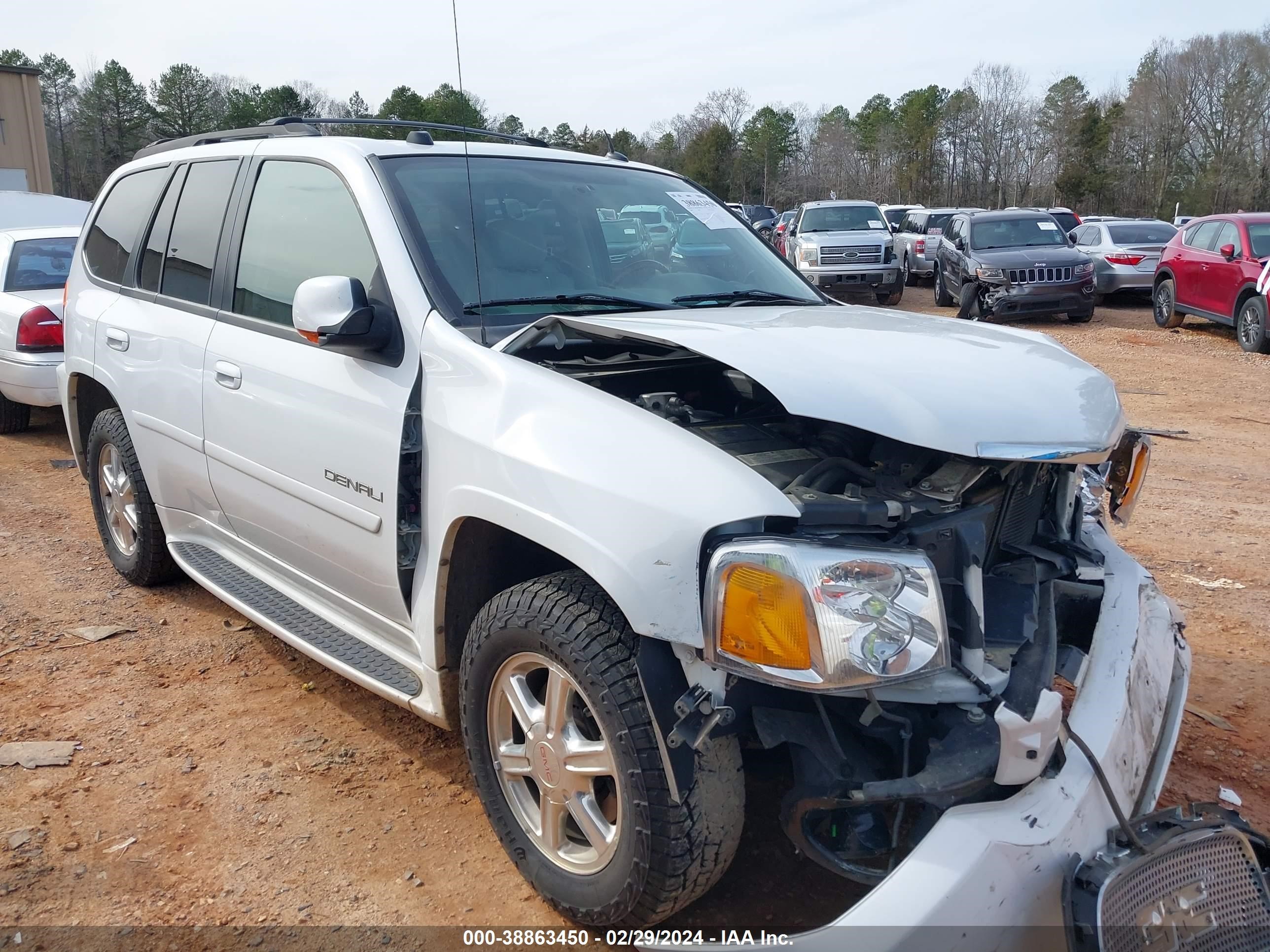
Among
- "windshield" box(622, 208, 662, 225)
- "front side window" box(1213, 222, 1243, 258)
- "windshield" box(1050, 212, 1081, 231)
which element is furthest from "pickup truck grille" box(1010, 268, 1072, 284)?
"windshield" box(622, 208, 662, 225)

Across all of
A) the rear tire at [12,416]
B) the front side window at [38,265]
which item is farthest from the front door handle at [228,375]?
the rear tire at [12,416]

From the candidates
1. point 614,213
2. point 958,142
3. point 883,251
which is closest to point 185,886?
point 614,213

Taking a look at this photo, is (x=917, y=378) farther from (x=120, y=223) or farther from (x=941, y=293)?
(x=941, y=293)

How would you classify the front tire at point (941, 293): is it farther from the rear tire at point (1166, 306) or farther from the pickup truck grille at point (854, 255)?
the rear tire at point (1166, 306)

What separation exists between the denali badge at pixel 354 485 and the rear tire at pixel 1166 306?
586 inches

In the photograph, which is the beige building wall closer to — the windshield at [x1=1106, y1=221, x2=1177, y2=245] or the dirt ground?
the windshield at [x1=1106, y1=221, x2=1177, y2=245]

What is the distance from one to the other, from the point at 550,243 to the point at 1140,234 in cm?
1790

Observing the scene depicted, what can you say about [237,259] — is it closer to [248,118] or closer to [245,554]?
[245,554]

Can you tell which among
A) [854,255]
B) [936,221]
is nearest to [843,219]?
[854,255]

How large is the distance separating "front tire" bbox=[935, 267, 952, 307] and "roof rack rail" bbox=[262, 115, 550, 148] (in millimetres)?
14766

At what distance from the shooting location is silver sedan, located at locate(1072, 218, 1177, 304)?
17.5 metres

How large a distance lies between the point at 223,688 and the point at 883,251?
51.4 ft

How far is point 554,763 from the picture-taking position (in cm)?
238

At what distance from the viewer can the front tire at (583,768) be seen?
210 cm
